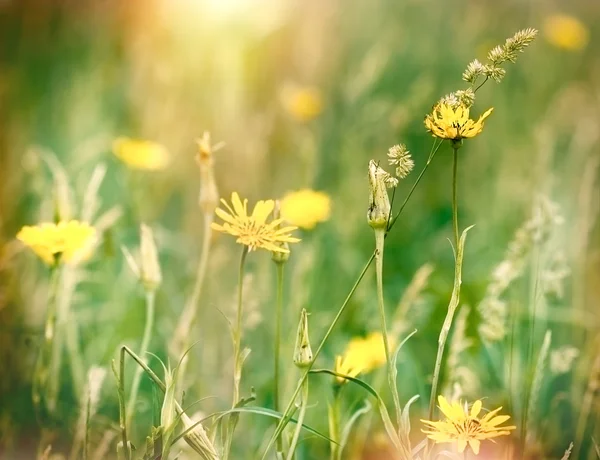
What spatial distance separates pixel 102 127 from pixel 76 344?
0.32 meters

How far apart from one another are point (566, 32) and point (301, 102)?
Answer: 0.35m

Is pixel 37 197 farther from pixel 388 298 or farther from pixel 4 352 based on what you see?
pixel 388 298

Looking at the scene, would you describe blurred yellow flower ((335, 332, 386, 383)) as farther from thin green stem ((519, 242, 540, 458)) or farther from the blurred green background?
thin green stem ((519, 242, 540, 458))

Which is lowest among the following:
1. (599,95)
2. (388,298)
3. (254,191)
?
(388,298)

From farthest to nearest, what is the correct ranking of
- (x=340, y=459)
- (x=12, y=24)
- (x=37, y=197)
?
1. (x=12, y=24)
2. (x=37, y=197)
3. (x=340, y=459)

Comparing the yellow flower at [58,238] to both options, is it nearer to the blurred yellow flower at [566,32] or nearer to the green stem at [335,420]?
the green stem at [335,420]

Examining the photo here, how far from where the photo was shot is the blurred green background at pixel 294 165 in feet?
2.33

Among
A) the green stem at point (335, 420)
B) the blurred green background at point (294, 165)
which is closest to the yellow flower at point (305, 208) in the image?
the blurred green background at point (294, 165)

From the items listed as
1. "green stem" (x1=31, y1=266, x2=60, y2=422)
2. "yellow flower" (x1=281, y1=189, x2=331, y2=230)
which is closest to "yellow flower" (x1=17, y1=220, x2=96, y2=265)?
"green stem" (x1=31, y1=266, x2=60, y2=422)

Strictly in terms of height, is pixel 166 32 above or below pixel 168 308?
above

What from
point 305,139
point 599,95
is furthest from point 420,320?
point 599,95

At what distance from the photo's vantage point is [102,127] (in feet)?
3.04

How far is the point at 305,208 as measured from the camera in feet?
2.69

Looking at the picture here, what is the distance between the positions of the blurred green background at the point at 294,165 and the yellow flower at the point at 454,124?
9.9 inches
